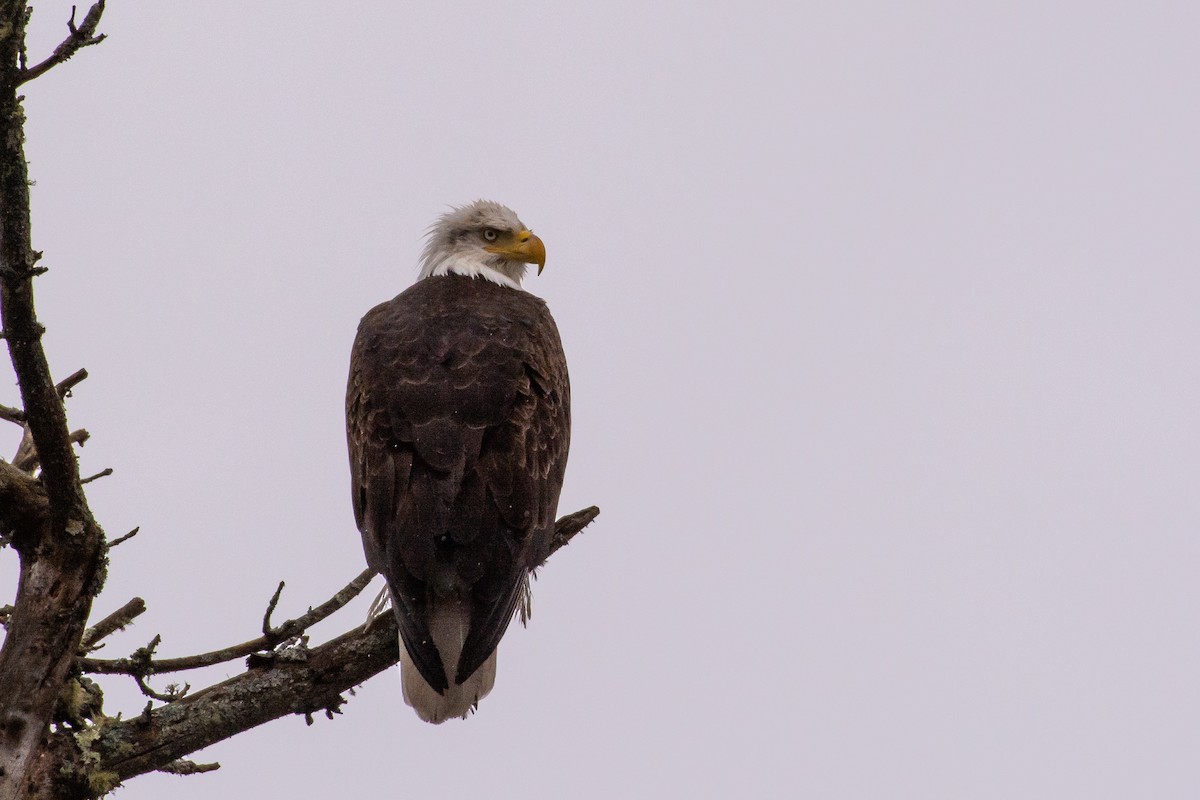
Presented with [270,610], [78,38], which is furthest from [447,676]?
[78,38]

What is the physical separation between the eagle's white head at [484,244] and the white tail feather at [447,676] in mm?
3152

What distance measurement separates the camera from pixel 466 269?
8.23 meters

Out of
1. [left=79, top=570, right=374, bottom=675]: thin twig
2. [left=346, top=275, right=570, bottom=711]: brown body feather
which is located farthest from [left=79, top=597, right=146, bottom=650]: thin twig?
[left=346, top=275, right=570, bottom=711]: brown body feather

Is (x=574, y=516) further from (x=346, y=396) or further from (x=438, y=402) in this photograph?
(x=346, y=396)

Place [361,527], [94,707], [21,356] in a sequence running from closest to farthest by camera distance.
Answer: [21,356] < [94,707] < [361,527]

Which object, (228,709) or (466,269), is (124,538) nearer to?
(228,709)

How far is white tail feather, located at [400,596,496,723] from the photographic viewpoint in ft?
17.9

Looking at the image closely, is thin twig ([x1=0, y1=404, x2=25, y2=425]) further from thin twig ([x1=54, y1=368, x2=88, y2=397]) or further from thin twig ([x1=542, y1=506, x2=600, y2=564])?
thin twig ([x1=542, y1=506, x2=600, y2=564])

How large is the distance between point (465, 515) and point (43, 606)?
1663 millimetres

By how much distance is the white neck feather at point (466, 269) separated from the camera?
321 inches

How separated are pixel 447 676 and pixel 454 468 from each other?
836mm

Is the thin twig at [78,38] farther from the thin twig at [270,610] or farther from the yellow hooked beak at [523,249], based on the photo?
the yellow hooked beak at [523,249]

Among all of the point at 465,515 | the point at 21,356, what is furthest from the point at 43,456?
the point at 465,515

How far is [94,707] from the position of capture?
4.93 meters
